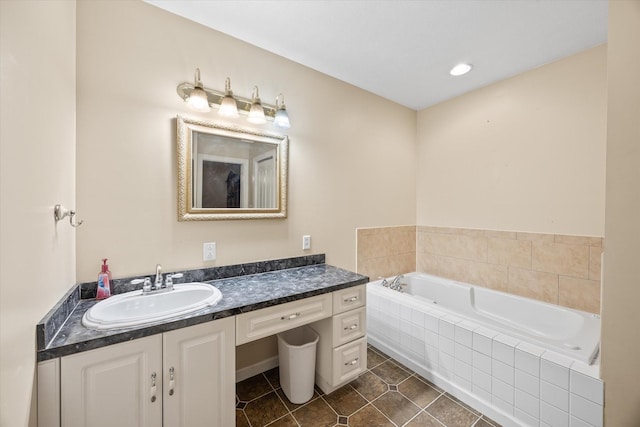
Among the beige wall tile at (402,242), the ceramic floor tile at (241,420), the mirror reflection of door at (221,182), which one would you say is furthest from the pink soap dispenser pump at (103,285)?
the beige wall tile at (402,242)

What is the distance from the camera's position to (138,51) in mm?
1493

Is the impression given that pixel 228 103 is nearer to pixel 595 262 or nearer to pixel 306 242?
pixel 306 242

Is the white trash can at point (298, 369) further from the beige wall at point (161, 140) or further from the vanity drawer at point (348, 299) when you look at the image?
the beige wall at point (161, 140)

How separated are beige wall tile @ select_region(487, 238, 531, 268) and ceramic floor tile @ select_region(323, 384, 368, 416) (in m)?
1.75

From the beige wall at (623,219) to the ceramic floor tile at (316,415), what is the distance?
1.36 meters

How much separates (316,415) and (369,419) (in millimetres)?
321

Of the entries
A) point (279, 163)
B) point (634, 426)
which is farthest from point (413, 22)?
point (634, 426)

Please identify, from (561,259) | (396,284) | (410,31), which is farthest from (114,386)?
(561,259)

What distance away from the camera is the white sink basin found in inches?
42.1

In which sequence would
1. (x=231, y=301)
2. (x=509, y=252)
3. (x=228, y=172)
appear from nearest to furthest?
1. (x=231, y=301)
2. (x=228, y=172)
3. (x=509, y=252)

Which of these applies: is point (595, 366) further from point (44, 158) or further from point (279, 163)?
point (44, 158)

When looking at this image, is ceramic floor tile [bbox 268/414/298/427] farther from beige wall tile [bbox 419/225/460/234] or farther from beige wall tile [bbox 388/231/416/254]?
beige wall tile [bbox 419/225/460/234]

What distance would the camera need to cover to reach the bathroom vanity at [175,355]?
0.94 m

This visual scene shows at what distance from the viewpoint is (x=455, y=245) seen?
2730mm
